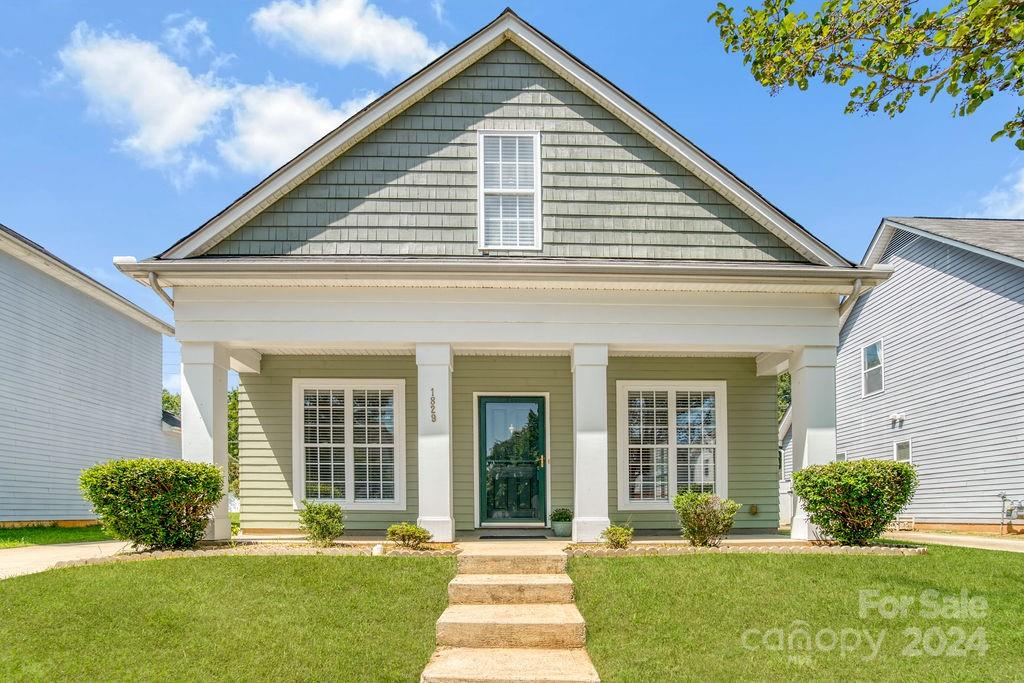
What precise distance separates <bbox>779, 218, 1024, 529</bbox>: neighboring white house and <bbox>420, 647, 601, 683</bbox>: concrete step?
390 inches

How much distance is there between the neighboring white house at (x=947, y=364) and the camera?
13.9 meters

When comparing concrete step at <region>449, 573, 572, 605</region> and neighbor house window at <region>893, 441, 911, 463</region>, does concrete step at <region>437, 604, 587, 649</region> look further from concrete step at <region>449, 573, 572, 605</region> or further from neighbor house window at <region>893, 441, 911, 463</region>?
neighbor house window at <region>893, 441, 911, 463</region>

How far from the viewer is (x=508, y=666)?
5.29 m

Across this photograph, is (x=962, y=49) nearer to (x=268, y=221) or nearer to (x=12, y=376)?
(x=268, y=221)

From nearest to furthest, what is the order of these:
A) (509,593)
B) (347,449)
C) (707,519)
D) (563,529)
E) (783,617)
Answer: (783,617), (509,593), (707,519), (563,529), (347,449)

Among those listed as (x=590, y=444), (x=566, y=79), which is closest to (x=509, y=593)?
(x=590, y=444)

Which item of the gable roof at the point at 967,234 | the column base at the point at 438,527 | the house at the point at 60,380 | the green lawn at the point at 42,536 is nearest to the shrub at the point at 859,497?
the column base at the point at 438,527

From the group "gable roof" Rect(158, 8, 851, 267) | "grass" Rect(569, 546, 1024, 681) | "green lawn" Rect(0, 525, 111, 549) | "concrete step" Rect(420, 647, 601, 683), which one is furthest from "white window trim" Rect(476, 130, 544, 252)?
"green lawn" Rect(0, 525, 111, 549)

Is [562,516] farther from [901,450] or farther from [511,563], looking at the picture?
[901,450]

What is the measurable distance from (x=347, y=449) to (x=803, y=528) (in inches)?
255

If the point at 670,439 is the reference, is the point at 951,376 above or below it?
above

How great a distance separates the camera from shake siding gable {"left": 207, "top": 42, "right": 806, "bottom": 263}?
970 cm

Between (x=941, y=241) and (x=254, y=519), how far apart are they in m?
14.2

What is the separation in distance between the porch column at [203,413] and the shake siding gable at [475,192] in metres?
1.42
